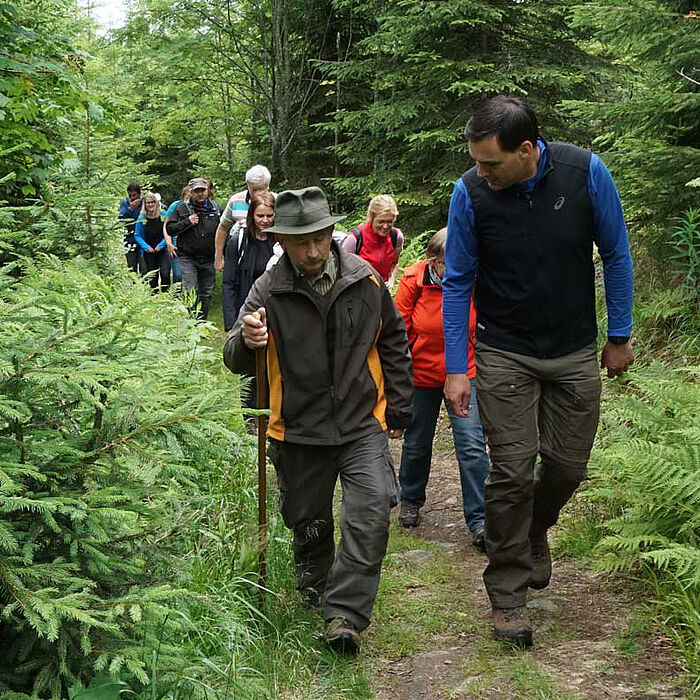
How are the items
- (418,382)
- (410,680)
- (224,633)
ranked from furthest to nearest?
(418,382) → (410,680) → (224,633)

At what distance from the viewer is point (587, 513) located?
629 cm

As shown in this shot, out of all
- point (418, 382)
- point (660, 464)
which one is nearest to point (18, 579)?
point (660, 464)

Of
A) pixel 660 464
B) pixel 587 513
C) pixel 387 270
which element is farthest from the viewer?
pixel 387 270

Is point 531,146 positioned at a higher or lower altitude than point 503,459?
higher

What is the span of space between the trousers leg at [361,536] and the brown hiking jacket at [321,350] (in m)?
0.18

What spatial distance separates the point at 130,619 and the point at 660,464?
128 inches

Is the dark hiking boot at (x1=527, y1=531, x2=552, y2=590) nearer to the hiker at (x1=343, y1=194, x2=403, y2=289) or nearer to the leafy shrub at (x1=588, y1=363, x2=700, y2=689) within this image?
the leafy shrub at (x1=588, y1=363, x2=700, y2=689)

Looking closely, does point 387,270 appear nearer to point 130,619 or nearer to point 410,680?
point 410,680

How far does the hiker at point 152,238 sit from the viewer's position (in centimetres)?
1426

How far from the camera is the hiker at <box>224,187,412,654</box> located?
15.0 feet

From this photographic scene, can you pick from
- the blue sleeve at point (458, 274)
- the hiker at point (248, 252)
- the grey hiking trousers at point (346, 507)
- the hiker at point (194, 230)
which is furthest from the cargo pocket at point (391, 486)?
the hiker at point (194, 230)

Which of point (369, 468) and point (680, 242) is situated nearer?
point (369, 468)

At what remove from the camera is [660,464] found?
510cm

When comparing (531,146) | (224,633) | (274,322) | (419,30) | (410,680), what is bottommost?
(410,680)
